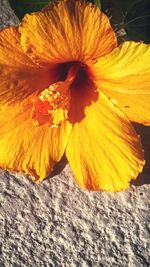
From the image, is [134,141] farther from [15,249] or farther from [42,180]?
[15,249]

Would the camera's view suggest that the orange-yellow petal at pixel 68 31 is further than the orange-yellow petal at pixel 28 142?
No

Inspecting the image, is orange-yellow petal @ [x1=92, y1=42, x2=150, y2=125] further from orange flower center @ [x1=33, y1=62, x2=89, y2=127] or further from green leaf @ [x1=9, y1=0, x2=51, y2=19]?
green leaf @ [x1=9, y1=0, x2=51, y2=19]

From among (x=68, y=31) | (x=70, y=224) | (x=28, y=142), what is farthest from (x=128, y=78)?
(x=70, y=224)

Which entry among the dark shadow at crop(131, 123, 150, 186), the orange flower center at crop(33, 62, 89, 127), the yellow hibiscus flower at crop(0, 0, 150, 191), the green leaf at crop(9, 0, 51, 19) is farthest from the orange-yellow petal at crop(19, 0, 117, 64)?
the dark shadow at crop(131, 123, 150, 186)

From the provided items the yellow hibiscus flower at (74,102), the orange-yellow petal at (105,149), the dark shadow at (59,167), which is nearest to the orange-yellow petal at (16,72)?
the yellow hibiscus flower at (74,102)

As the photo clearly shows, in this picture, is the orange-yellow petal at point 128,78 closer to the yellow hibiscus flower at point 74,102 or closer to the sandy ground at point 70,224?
the yellow hibiscus flower at point 74,102

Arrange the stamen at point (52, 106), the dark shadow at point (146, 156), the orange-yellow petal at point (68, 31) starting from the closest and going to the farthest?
1. the orange-yellow petal at point (68, 31)
2. the stamen at point (52, 106)
3. the dark shadow at point (146, 156)

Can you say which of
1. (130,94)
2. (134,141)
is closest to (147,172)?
(134,141)
